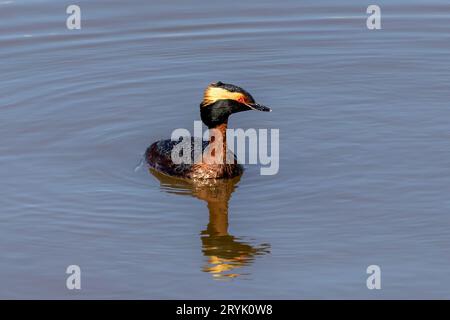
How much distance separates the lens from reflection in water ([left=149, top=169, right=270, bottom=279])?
12824 millimetres

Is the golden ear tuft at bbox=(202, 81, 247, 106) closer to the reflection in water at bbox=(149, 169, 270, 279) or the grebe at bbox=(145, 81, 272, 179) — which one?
the grebe at bbox=(145, 81, 272, 179)

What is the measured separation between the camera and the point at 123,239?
13.3 meters

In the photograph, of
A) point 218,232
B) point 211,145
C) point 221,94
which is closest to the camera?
point 218,232

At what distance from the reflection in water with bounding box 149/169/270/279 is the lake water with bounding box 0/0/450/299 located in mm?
29

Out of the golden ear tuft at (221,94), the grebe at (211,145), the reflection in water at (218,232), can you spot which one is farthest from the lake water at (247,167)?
the golden ear tuft at (221,94)

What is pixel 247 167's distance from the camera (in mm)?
15711

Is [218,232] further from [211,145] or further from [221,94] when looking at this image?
[221,94]

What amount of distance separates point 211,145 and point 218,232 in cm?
169

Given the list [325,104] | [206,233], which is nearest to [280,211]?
[206,233]

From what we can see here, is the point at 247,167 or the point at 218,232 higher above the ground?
the point at 247,167

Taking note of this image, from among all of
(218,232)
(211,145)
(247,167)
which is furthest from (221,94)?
(218,232)

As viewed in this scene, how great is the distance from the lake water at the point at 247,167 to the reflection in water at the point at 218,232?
0.03 meters

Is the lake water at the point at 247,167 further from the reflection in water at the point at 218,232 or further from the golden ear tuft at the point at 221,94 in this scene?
the golden ear tuft at the point at 221,94

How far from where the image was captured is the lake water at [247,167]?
12.5m
